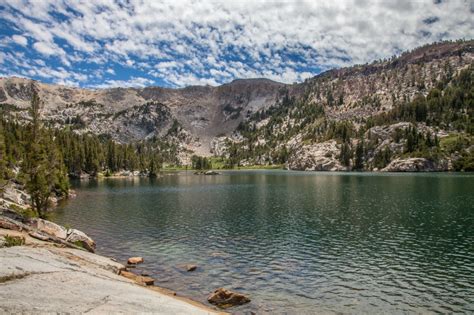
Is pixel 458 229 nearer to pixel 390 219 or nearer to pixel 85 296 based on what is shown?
pixel 390 219

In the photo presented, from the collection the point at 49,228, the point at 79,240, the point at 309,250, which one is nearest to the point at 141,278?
the point at 79,240

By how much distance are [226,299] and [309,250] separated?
774 inches

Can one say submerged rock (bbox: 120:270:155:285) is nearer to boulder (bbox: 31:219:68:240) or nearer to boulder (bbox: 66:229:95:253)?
boulder (bbox: 66:229:95:253)

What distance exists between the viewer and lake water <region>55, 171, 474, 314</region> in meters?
32.0

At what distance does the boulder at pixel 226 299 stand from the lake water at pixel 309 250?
2.81ft

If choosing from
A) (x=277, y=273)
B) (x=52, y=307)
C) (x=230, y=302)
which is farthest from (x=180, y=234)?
(x=52, y=307)

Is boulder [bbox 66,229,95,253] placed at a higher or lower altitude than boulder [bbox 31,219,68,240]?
lower

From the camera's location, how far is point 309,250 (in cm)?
4750

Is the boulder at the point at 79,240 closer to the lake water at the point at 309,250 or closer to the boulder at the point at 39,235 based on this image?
the lake water at the point at 309,250

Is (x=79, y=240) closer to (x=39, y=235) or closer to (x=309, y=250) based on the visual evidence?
(x=39, y=235)

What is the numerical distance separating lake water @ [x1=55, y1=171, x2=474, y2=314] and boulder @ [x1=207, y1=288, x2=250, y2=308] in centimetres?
86

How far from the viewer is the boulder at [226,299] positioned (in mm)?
30562

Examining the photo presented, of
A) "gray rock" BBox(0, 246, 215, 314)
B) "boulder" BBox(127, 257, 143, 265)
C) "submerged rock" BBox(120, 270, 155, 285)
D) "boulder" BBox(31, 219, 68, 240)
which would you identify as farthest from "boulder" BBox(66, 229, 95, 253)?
"gray rock" BBox(0, 246, 215, 314)

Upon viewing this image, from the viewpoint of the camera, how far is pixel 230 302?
3058 centimetres
